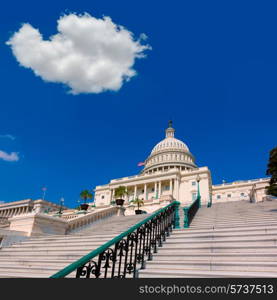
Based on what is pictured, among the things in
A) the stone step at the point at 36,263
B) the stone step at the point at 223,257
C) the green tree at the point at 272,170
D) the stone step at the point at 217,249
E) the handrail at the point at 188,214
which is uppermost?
the green tree at the point at 272,170

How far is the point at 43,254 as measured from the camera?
9422 mm

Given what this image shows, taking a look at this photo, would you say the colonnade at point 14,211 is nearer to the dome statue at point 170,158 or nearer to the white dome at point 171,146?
the dome statue at point 170,158

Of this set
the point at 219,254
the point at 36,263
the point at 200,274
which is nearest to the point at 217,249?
the point at 219,254

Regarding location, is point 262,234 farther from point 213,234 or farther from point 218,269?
point 218,269

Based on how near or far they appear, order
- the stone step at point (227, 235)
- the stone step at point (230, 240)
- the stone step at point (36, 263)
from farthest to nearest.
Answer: the stone step at point (36, 263) → the stone step at point (227, 235) → the stone step at point (230, 240)

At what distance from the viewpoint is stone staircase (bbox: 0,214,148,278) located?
7.47 m

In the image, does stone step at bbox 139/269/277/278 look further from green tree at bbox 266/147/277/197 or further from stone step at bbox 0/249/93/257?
green tree at bbox 266/147/277/197

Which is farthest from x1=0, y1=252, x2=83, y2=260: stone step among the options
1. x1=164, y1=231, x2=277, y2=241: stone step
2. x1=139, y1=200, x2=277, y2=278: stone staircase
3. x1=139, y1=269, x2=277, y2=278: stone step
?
x1=164, y1=231, x2=277, y2=241: stone step

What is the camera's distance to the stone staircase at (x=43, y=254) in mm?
7473

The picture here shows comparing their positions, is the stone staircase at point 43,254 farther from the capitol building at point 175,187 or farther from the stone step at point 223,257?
the capitol building at point 175,187

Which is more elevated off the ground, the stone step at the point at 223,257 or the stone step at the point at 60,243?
the stone step at the point at 60,243

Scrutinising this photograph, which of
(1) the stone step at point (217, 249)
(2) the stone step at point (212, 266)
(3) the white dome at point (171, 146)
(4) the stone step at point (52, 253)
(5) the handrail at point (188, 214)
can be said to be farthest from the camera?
(3) the white dome at point (171, 146)

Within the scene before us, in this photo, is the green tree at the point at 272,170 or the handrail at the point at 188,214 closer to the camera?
the handrail at the point at 188,214


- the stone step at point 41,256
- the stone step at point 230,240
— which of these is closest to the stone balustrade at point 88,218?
the stone step at point 41,256
